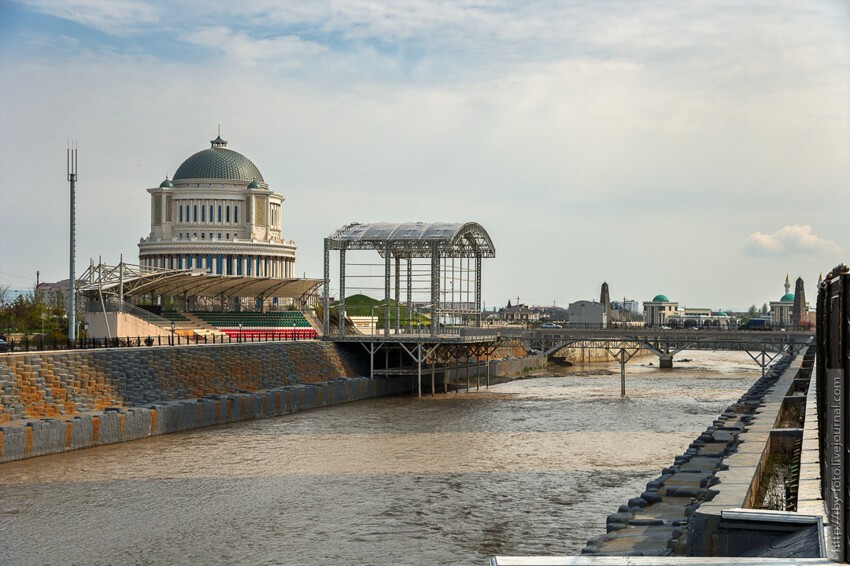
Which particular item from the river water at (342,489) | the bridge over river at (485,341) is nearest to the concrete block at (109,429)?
the river water at (342,489)

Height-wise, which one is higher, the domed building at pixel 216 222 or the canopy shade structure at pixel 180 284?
the domed building at pixel 216 222

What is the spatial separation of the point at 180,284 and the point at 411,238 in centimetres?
2348

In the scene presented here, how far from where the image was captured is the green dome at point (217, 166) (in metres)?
110

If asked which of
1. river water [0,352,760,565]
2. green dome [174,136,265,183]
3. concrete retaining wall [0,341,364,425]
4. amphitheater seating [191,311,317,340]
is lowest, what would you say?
river water [0,352,760,565]

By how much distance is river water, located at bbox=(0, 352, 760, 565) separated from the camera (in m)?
22.8

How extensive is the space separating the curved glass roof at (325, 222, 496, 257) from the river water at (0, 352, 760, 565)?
1638 centimetres

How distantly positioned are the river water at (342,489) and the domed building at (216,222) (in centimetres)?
5704

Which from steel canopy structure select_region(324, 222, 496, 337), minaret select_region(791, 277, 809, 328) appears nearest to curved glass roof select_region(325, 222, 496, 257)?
steel canopy structure select_region(324, 222, 496, 337)

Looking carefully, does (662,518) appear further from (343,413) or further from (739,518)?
(343,413)

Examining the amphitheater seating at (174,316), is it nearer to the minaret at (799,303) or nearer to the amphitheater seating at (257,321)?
the amphitheater seating at (257,321)

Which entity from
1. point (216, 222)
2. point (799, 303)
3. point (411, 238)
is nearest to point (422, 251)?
point (411, 238)

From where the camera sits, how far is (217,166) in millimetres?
110062

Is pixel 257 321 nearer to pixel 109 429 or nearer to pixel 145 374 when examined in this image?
pixel 145 374

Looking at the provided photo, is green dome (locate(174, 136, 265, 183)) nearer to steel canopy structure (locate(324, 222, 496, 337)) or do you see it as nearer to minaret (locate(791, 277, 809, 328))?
steel canopy structure (locate(324, 222, 496, 337))
